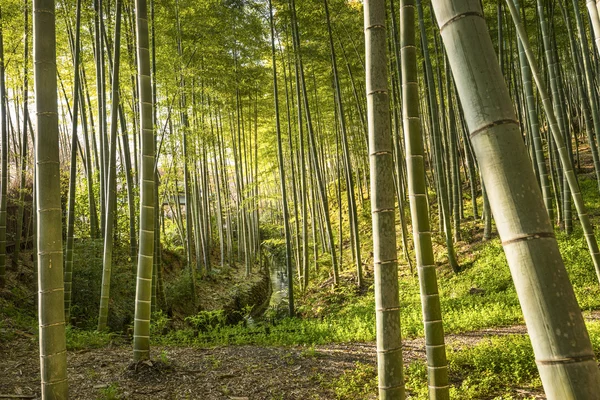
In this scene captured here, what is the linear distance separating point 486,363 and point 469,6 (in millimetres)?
3378

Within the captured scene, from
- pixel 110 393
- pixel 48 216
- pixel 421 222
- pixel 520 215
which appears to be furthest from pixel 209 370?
pixel 520 215

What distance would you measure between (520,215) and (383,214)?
36.7 inches

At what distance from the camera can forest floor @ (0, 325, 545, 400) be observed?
131 inches

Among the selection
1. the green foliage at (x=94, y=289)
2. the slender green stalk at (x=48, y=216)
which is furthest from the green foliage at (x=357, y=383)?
the green foliage at (x=94, y=289)

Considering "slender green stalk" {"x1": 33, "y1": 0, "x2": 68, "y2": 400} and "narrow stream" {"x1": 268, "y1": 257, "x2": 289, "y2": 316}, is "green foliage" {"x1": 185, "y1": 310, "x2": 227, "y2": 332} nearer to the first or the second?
"narrow stream" {"x1": 268, "y1": 257, "x2": 289, "y2": 316}

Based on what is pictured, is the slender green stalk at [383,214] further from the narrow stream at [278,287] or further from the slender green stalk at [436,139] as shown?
the narrow stream at [278,287]

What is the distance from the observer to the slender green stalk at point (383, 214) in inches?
67.7

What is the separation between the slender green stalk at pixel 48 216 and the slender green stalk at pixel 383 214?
65.5 inches

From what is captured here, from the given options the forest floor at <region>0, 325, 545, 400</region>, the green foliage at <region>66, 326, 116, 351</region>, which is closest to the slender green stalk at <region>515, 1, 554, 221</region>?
the forest floor at <region>0, 325, 545, 400</region>

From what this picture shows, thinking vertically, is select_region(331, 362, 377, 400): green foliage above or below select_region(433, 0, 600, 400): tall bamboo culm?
below

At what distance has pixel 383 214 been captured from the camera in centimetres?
175

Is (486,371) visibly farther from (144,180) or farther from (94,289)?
(94,289)

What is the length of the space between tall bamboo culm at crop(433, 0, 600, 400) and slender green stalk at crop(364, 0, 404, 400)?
2.70 feet

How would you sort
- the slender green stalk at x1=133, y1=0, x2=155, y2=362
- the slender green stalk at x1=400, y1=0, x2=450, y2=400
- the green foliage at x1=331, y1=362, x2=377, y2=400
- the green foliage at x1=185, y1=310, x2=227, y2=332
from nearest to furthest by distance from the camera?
1. the slender green stalk at x1=400, y1=0, x2=450, y2=400
2. the green foliage at x1=331, y1=362, x2=377, y2=400
3. the slender green stalk at x1=133, y1=0, x2=155, y2=362
4. the green foliage at x1=185, y1=310, x2=227, y2=332
